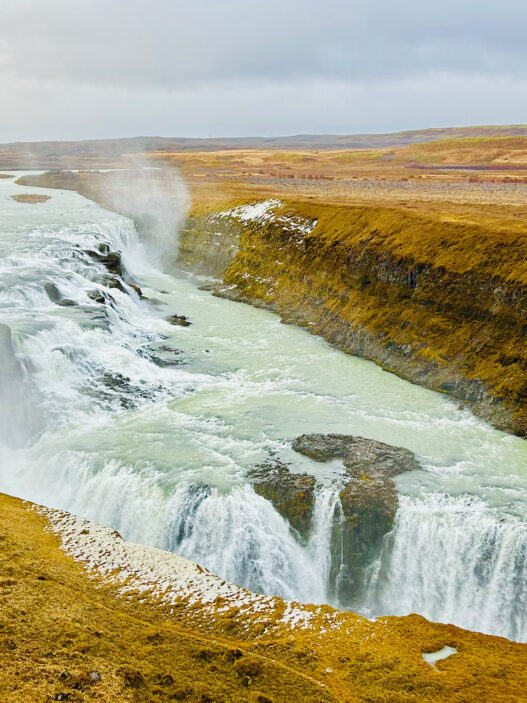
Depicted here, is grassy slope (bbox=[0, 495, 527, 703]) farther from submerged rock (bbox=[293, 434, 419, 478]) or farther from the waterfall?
submerged rock (bbox=[293, 434, 419, 478])

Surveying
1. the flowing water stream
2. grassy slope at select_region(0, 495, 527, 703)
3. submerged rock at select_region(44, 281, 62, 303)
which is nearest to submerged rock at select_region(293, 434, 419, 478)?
the flowing water stream

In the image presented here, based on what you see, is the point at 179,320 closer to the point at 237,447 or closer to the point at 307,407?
the point at 307,407

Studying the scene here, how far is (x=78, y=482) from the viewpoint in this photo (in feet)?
71.1

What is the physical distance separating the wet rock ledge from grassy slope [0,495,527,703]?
4.78 meters

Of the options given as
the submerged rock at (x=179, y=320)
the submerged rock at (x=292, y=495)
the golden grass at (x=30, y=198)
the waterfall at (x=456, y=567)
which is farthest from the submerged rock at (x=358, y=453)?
the golden grass at (x=30, y=198)

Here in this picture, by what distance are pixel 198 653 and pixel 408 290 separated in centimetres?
2752

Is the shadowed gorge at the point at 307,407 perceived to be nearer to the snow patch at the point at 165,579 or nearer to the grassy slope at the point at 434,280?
the grassy slope at the point at 434,280

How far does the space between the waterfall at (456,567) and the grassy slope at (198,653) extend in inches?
155

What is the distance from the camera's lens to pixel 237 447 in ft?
76.7

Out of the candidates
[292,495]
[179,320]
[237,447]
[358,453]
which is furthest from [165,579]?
[179,320]

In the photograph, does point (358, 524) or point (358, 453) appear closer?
point (358, 524)

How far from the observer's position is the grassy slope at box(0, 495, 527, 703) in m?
10.1

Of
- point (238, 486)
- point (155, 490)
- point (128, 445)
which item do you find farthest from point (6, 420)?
point (238, 486)

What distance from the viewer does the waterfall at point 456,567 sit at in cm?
1808
